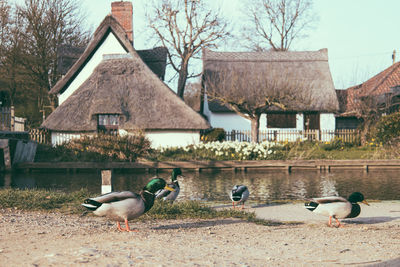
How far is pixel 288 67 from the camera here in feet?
130

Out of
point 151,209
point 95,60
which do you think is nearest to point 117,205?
point 151,209

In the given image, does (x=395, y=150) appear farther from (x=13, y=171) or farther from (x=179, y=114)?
(x=13, y=171)

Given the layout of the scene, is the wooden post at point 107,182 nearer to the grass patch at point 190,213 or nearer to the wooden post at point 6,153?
the grass patch at point 190,213

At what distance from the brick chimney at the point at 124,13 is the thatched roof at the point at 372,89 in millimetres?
16905

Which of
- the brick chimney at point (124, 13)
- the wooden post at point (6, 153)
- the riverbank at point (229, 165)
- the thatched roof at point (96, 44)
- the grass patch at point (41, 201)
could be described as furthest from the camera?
the brick chimney at point (124, 13)

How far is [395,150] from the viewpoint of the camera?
2511 centimetres

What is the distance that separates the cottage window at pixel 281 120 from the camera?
36812mm

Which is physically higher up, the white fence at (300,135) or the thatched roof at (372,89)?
the thatched roof at (372,89)

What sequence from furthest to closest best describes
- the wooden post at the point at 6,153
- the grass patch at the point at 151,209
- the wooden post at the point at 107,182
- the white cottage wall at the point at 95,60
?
1. the white cottage wall at the point at 95,60
2. the wooden post at the point at 6,153
3. the wooden post at the point at 107,182
4. the grass patch at the point at 151,209

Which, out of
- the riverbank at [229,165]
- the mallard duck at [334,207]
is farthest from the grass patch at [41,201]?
the riverbank at [229,165]

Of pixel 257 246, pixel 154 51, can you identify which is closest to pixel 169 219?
pixel 257 246

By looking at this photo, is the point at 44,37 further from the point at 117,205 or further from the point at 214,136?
the point at 117,205

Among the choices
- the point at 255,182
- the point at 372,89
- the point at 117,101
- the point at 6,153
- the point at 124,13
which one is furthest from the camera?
the point at 124,13

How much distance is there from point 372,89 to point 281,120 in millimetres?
6939
